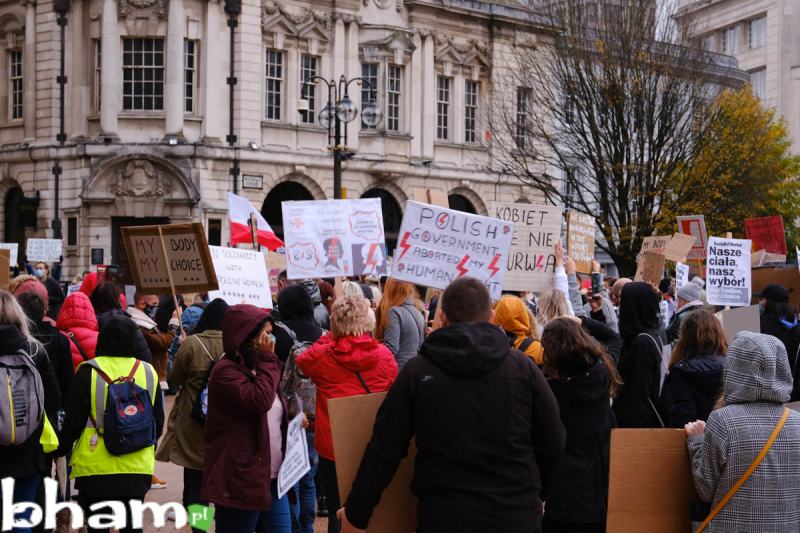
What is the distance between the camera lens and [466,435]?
495 centimetres

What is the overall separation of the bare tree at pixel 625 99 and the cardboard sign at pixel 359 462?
27606 millimetres

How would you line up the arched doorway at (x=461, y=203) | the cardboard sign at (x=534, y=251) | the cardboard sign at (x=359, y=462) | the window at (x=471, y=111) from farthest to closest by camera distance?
the window at (x=471, y=111), the arched doorway at (x=461, y=203), the cardboard sign at (x=534, y=251), the cardboard sign at (x=359, y=462)

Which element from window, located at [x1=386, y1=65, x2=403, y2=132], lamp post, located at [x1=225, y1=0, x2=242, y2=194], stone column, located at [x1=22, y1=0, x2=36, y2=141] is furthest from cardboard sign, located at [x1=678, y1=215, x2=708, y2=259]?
stone column, located at [x1=22, y1=0, x2=36, y2=141]

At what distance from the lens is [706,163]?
114 feet

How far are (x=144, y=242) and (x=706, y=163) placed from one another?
26.6 meters

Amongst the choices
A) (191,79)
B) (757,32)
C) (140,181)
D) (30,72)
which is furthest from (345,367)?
(757,32)

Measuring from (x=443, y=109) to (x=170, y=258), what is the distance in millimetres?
33085

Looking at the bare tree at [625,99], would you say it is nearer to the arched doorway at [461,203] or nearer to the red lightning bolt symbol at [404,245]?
the arched doorway at [461,203]

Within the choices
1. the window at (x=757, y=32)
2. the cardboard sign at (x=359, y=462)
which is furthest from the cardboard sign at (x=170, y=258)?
the window at (x=757, y=32)

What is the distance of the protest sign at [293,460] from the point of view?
701 centimetres

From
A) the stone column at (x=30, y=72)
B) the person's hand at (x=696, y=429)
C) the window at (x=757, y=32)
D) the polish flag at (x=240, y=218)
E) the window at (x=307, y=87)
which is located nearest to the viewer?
the person's hand at (x=696, y=429)

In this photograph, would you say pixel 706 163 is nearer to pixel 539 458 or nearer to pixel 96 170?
pixel 96 170

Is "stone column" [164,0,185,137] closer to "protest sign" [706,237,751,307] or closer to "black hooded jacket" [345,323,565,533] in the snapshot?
"protest sign" [706,237,751,307]

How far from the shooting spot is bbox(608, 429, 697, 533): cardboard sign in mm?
5555
